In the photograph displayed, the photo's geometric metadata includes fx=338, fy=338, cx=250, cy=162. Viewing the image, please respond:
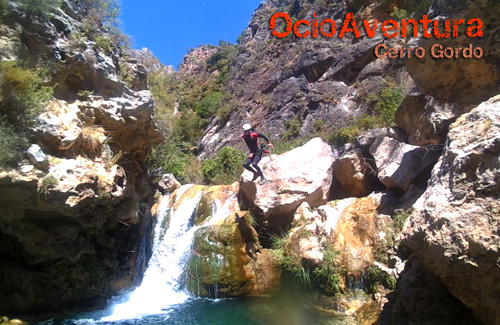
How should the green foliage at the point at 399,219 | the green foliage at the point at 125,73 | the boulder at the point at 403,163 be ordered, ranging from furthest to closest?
the green foliage at the point at 125,73 → the boulder at the point at 403,163 → the green foliage at the point at 399,219

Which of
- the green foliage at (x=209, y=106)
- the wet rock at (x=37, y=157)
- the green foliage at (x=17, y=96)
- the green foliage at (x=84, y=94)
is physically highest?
the green foliage at (x=209, y=106)

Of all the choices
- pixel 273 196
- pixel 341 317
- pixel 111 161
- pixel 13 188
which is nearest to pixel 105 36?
pixel 111 161

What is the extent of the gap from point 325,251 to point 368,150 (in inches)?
173

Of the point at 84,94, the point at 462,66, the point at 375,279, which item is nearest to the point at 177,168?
the point at 84,94

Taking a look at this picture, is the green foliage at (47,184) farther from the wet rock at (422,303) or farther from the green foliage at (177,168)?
the green foliage at (177,168)

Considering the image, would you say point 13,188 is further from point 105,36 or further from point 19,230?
point 105,36

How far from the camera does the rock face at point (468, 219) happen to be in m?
4.54

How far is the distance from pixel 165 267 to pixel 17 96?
717 cm

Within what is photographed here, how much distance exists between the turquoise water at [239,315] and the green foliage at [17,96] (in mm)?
4996

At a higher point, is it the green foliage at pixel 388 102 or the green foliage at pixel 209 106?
the green foliage at pixel 209 106

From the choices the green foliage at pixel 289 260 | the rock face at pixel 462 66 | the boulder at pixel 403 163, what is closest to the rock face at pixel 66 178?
the green foliage at pixel 289 260

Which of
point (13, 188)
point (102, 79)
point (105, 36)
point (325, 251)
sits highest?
point (105, 36)

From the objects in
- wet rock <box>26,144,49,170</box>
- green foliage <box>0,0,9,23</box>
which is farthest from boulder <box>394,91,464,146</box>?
green foliage <box>0,0,9,23</box>

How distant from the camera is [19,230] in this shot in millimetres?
7758
